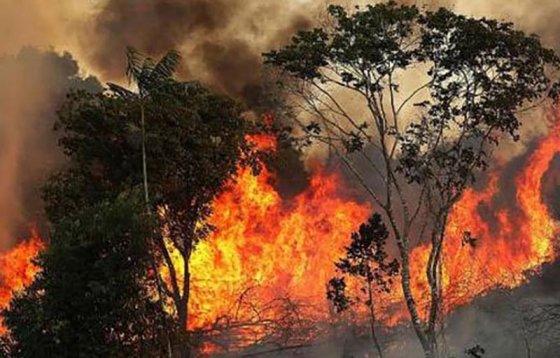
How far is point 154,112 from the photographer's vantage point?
23.9m

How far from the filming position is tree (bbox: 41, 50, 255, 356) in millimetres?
24266

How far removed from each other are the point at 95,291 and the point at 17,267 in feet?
84.6

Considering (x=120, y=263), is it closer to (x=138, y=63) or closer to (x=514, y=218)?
(x=138, y=63)

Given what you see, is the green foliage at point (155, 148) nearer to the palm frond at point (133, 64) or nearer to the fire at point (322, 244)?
the palm frond at point (133, 64)

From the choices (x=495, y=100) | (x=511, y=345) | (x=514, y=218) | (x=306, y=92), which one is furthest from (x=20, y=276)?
(x=514, y=218)

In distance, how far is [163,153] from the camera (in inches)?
964

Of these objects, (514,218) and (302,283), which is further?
(514,218)

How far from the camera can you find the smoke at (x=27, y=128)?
1795 inches

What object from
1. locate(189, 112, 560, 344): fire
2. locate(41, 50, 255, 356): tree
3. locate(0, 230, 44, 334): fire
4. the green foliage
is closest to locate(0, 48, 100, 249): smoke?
locate(0, 230, 44, 334): fire

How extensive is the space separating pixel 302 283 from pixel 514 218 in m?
19.5

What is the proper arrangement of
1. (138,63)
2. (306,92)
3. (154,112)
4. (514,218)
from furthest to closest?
(514,218) < (306,92) < (154,112) < (138,63)

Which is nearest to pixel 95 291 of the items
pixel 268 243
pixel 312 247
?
pixel 268 243

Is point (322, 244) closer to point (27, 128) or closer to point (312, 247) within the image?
point (312, 247)

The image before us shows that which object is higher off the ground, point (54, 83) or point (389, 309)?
point (54, 83)
